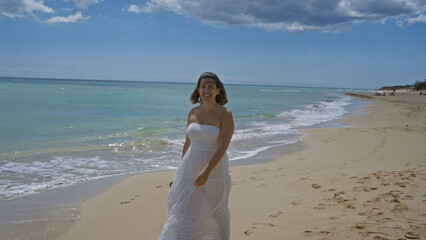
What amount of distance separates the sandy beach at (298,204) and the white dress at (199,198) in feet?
3.51

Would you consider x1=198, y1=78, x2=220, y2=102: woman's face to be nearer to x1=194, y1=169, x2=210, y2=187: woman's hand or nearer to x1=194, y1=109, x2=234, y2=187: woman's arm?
x1=194, y1=109, x2=234, y2=187: woman's arm

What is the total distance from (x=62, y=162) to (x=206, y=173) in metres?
7.27

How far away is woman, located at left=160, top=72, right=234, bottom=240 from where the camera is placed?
3.37 metres

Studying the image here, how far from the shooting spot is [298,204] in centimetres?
529

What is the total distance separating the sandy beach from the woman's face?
1.91m

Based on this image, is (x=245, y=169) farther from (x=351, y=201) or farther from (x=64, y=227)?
(x=64, y=227)

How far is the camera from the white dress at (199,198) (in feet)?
11.1

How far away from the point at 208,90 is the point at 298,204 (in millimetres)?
2675

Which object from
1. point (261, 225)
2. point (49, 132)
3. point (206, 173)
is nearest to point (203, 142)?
point (206, 173)

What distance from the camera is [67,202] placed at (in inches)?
247

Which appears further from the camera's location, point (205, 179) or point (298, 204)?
point (298, 204)

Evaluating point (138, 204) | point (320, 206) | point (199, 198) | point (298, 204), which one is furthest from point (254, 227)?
point (138, 204)

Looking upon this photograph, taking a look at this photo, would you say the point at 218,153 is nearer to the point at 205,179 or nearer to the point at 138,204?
the point at 205,179

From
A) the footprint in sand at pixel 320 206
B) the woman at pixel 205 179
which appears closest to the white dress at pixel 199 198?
the woman at pixel 205 179
